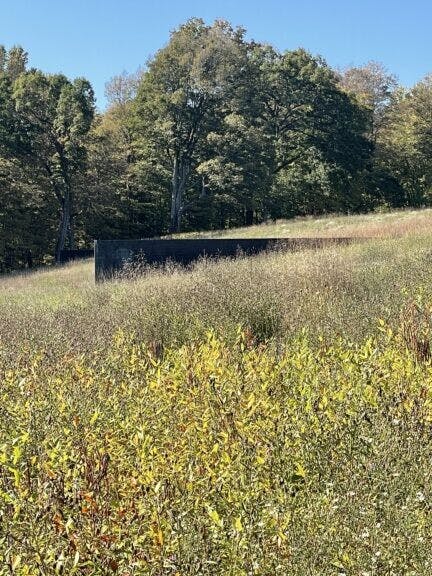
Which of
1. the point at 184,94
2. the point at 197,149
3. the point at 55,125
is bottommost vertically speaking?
the point at 197,149

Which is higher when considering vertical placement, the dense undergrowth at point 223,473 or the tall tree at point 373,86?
the tall tree at point 373,86

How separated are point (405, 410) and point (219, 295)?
4.55 meters

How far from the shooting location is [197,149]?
38438mm

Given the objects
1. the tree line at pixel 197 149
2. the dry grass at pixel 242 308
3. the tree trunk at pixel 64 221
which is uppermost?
the tree line at pixel 197 149

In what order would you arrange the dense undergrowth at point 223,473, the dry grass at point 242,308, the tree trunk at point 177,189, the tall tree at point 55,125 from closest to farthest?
the dense undergrowth at point 223,473 → the dry grass at point 242,308 → the tall tree at point 55,125 → the tree trunk at point 177,189

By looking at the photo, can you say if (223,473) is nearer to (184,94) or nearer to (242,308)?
(242,308)

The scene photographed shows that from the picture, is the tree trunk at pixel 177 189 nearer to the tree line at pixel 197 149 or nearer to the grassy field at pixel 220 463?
the tree line at pixel 197 149

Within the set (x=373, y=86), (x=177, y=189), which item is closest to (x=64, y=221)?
(x=177, y=189)

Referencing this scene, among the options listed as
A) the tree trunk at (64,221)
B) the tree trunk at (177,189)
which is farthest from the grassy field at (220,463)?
the tree trunk at (177,189)

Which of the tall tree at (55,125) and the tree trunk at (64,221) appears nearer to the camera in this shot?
the tall tree at (55,125)

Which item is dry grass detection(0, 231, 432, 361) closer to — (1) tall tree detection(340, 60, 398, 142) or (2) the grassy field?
(2) the grassy field

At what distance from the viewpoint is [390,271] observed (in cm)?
854

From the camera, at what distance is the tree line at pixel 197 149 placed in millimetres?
34344

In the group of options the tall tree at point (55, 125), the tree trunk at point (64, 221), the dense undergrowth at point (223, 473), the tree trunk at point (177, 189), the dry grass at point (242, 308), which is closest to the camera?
the dense undergrowth at point (223, 473)
